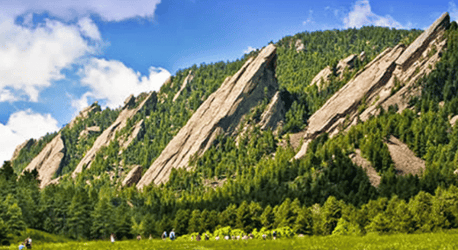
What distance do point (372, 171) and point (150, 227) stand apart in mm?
108482

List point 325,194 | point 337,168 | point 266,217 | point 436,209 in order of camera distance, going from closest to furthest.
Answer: point 436,209, point 266,217, point 325,194, point 337,168

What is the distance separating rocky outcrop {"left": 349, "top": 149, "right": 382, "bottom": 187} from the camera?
173000mm

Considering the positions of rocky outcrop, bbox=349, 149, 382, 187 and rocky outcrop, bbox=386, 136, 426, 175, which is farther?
rocky outcrop, bbox=386, 136, 426, 175

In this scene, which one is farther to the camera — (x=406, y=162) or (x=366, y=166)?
(x=406, y=162)

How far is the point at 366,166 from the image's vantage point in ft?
603

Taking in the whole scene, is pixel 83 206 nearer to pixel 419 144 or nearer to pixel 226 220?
pixel 226 220

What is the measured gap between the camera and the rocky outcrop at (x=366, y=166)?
173000 millimetres

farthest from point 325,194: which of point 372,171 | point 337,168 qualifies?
point 372,171

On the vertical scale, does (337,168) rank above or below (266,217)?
above

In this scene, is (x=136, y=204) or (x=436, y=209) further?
(x=136, y=204)

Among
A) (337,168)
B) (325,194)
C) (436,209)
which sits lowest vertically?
(436,209)

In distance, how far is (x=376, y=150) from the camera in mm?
187500

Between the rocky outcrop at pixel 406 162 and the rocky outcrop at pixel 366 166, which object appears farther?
the rocky outcrop at pixel 406 162

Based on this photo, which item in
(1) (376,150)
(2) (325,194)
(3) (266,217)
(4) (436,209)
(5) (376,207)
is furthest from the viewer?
(1) (376,150)
